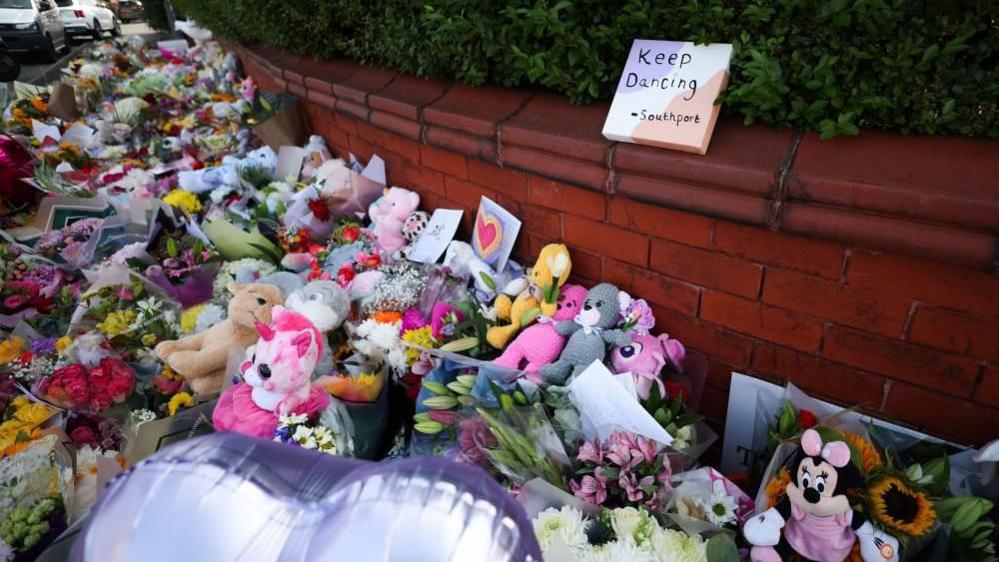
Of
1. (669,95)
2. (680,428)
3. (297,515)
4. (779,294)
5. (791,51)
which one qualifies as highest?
(791,51)

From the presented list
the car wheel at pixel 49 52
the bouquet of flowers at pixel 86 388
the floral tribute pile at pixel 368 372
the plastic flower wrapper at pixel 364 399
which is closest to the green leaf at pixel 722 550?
the floral tribute pile at pixel 368 372

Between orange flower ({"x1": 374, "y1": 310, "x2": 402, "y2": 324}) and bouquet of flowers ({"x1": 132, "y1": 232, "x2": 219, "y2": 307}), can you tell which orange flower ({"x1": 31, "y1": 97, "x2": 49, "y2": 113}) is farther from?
orange flower ({"x1": 374, "y1": 310, "x2": 402, "y2": 324})

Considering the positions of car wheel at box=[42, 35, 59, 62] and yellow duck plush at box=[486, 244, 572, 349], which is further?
car wheel at box=[42, 35, 59, 62]

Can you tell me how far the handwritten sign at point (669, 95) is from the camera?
129 centimetres

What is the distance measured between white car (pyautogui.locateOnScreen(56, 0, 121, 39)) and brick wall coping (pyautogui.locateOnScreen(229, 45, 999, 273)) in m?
19.5

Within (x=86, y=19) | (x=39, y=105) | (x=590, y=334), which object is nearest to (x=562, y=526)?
(x=590, y=334)

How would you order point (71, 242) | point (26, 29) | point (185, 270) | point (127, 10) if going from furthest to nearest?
1. point (127, 10)
2. point (26, 29)
3. point (71, 242)
4. point (185, 270)

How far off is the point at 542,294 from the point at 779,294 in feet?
2.09

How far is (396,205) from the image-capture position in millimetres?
2279

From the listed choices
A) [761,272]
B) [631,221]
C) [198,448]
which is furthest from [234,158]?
[198,448]

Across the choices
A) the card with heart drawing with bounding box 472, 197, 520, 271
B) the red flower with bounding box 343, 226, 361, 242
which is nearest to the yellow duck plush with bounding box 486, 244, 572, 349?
the card with heart drawing with bounding box 472, 197, 520, 271

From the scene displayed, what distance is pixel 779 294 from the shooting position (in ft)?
4.40

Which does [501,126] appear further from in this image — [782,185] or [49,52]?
[49,52]

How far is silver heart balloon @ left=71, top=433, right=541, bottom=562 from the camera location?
1.51 feet
